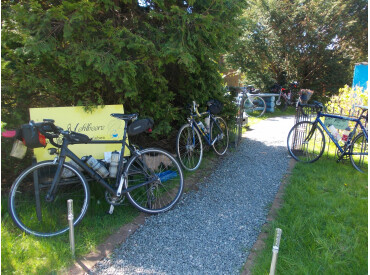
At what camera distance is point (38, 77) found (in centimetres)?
336

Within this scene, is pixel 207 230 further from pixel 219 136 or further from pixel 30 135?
pixel 219 136

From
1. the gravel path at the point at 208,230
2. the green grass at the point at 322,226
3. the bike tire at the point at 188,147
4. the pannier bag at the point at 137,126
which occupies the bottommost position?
the gravel path at the point at 208,230

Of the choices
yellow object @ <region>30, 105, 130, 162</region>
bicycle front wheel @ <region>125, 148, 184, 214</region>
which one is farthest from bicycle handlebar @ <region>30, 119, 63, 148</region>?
bicycle front wheel @ <region>125, 148, 184, 214</region>

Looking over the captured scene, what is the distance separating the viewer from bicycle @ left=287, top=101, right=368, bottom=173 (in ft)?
15.2

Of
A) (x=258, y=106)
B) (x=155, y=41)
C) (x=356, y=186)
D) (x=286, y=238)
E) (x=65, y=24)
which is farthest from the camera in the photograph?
(x=258, y=106)

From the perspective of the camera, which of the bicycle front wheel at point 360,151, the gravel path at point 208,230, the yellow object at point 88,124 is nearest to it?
the gravel path at point 208,230

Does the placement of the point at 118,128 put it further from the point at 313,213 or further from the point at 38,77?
the point at 313,213

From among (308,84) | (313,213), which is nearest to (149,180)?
(313,213)

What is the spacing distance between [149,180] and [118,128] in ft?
2.77

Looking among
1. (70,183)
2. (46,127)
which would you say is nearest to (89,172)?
(70,183)

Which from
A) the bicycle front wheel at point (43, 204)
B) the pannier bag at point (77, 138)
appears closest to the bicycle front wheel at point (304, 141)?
the pannier bag at point (77, 138)

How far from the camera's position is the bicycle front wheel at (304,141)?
17.0 ft

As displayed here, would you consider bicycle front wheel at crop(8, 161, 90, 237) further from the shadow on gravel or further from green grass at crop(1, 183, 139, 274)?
the shadow on gravel

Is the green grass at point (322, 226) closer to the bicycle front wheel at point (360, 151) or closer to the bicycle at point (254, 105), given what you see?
the bicycle front wheel at point (360, 151)
